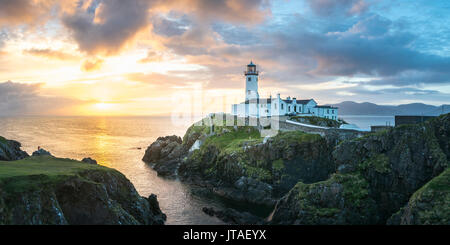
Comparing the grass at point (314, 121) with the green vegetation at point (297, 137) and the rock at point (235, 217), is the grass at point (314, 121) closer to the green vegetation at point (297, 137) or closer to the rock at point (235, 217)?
the green vegetation at point (297, 137)

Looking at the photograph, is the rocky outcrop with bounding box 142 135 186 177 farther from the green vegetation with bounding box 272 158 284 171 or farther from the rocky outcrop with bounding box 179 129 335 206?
the green vegetation with bounding box 272 158 284 171

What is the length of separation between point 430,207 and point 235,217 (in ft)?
67.4

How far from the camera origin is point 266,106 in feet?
265

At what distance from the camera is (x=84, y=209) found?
26125 mm

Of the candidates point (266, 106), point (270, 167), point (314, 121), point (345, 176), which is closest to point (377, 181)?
point (345, 176)

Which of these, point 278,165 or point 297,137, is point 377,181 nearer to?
point 278,165

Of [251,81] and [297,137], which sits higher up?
[251,81]

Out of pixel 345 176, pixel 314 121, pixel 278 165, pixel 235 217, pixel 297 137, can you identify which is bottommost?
pixel 235 217

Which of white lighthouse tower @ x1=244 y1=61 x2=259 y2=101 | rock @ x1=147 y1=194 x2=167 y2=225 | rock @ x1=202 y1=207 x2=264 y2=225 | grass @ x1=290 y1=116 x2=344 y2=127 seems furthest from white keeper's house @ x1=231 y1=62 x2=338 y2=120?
rock @ x1=147 y1=194 x2=167 y2=225

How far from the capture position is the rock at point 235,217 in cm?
3572


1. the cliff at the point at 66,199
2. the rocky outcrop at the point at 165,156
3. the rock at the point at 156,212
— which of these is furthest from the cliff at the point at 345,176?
the cliff at the point at 66,199

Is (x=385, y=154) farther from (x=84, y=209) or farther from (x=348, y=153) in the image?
(x=84, y=209)

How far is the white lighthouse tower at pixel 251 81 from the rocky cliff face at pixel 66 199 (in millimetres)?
55430

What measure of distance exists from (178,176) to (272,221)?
31.0 m
